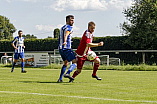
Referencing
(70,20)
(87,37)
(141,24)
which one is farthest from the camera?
(141,24)

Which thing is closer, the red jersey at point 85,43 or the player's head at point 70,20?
the red jersey at point 85,43

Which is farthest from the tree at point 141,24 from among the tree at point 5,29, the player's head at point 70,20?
the tree at point 5,29

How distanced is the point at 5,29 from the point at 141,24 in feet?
207

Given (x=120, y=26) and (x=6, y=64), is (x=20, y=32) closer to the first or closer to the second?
(x=6, y=64)

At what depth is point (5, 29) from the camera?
101 m

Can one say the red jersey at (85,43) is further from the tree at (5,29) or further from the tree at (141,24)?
the tree at (5,29)

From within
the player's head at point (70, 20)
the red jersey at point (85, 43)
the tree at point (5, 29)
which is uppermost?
the tree at point (5, 29)

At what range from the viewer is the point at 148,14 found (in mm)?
43594

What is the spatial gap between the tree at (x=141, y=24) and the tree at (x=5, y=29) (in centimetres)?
5698

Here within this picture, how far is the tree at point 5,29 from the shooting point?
99688mm

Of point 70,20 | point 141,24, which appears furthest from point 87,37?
point 141,24

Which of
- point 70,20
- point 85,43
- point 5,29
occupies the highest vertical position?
point 5,29

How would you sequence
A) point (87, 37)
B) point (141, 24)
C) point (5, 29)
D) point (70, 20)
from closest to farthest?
point (87, 37), point (70, 20), point (141, 24), point (5, 29)

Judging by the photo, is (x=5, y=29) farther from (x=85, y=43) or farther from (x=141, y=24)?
(x=85, y=43)
